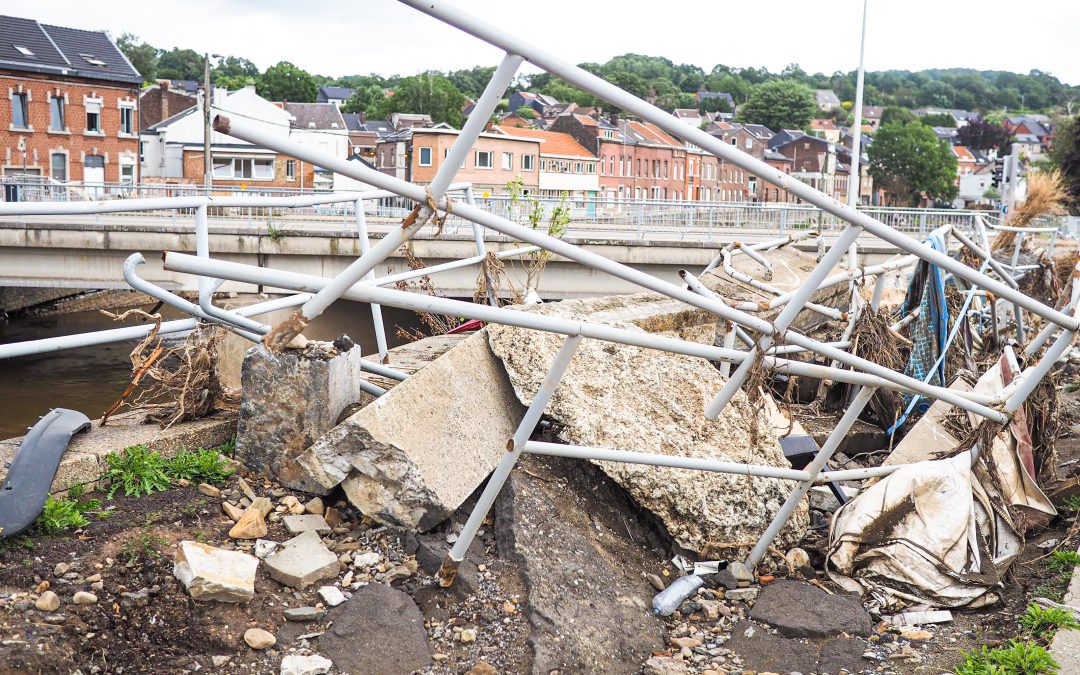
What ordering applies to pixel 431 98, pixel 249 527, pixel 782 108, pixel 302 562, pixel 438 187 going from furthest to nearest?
pixel 782 108, pixel 431 98, pixel 249 527, pixel 302 562, pixel 438 187

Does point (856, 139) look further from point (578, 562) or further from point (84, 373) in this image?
point (578, 562)

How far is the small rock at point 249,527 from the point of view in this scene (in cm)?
371

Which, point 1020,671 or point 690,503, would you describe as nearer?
point 1020,671

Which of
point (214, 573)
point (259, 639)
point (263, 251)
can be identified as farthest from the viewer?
point (263, 251)

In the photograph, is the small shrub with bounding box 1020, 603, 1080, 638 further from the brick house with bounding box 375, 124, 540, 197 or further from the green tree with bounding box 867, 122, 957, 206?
the green tree with bounding box 867, 122, 957, 206

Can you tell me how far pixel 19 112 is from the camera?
44.5 metres

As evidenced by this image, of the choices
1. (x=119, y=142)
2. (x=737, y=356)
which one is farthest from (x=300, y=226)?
(x=119, y=142)

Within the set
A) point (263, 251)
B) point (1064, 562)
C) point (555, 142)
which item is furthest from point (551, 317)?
point (555, 142)

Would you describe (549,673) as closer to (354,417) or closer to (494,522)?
(494,522)

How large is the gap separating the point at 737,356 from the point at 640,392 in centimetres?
118

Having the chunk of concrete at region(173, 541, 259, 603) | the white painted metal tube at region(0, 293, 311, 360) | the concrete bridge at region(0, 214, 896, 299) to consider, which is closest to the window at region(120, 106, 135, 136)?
the concrete bridge at region(0, 214, 896, 299)

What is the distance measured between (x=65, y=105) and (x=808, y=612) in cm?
5044

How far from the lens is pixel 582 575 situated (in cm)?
374

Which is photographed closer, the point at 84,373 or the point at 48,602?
the point at 48,602
